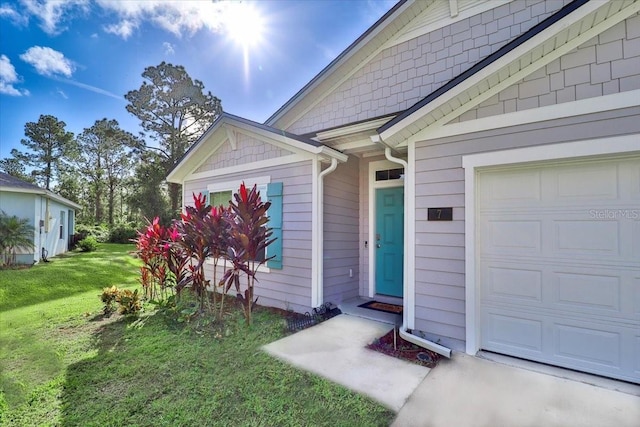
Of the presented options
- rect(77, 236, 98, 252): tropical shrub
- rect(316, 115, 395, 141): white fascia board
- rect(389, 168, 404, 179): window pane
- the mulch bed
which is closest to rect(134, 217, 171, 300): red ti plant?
rect(316, 115, 395, 141): white fascia board

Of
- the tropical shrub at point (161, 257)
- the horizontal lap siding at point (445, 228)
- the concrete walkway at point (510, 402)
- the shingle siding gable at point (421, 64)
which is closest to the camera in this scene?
the concrete walkway at point (510, 402)

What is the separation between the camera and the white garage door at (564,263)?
2.67 metres

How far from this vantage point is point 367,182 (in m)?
5.67

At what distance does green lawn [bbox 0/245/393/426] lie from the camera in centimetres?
232

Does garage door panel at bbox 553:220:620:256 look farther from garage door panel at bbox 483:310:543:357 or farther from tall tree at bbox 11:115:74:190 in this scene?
tall tree at bbox 11:115:74:190

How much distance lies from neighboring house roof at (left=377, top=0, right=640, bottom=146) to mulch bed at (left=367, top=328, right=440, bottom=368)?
2538 millimetres

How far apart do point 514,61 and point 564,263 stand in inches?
82.7

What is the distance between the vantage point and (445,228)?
3.46m

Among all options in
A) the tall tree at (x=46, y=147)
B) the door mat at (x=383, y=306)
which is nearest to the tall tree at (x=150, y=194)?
the tall tree at (x=46, y=147)

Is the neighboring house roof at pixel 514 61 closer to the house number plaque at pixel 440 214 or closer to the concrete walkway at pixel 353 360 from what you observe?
the house number plaque at pixel 440 214

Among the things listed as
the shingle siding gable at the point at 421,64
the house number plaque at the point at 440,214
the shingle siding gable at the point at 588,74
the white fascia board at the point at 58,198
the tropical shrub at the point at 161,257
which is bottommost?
the tropical shrub at the point at 161,257

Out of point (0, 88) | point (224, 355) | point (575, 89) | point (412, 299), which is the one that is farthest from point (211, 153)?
point (0, 88)

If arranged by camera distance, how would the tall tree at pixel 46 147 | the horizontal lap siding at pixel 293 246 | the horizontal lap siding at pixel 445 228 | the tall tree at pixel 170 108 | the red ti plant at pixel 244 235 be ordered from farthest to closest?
1. the tall tree at pixel 46 147
2. the tall tree at pixel 170 108
3. the horizontal lap siding at pixel 293 246
4. the red ti plant at pixel 244 235
5. the horizontal lap siding at pixel 445 228

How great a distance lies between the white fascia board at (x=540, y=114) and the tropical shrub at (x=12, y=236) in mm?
13048
